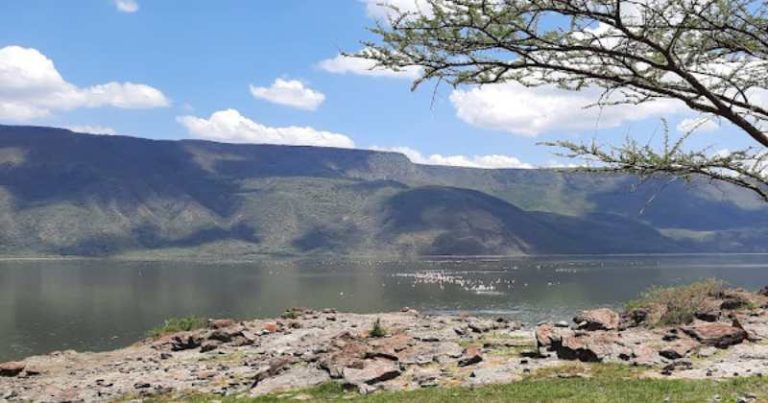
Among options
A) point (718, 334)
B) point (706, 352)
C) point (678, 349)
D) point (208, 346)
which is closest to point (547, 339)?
point (678, 349)

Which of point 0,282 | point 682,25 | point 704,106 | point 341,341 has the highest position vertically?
point 682,25

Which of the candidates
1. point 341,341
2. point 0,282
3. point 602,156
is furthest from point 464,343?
point 0,282

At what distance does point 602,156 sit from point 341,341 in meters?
18.8

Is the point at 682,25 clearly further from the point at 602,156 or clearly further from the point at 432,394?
the point at 432,394

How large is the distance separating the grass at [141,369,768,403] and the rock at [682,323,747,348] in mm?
4700

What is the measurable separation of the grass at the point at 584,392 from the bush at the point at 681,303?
35.8 feet

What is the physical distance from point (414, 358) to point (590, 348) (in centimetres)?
559

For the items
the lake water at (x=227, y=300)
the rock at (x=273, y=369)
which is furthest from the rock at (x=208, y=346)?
the lake water at (x=227, y=300)

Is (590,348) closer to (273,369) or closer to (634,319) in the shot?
(273,369)

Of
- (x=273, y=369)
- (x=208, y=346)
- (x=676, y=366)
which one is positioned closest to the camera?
(x=676, y=366)

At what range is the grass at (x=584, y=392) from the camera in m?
15.3

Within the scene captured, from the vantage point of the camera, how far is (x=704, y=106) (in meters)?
9.88

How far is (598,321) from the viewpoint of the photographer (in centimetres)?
2888

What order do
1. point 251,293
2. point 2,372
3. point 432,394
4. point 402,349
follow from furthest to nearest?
1. point 251,293
2. point 2,372
3. point 402,349
4. point 432,394
